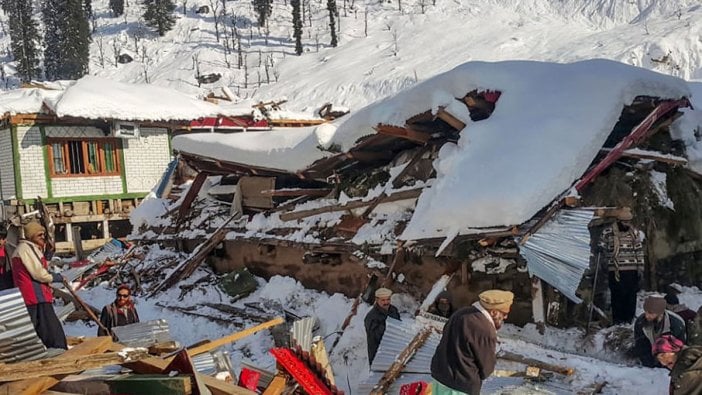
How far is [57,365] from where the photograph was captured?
4.45 metres

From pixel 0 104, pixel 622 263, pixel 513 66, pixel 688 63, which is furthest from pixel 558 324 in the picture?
pixel 688 63

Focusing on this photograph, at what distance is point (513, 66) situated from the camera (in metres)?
A: 8.52

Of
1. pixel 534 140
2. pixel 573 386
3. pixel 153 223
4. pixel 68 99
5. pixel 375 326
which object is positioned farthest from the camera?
pixel 68 99

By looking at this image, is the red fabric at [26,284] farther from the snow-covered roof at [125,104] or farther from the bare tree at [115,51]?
the bare tree at [115,51]

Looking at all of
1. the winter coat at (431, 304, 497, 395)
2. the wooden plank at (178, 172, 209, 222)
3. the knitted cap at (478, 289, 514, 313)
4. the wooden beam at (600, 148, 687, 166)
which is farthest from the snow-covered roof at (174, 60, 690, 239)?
the wooden plank at (178, 172, 209, 222)

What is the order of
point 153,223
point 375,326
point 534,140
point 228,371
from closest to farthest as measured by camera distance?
point 228,371 → point 375,326 → point 534,140 → point 153,223

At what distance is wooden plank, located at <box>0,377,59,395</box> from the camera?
409 cm

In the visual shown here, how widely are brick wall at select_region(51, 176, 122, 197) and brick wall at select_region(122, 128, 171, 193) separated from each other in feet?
1.56

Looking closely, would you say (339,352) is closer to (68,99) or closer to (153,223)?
(153,223)

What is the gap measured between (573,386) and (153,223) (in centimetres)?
1034

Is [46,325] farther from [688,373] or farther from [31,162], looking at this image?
[31,162]

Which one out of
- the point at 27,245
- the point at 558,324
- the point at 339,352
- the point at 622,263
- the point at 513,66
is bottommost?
the point at 339,352

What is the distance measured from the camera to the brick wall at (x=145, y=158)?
20516 mm

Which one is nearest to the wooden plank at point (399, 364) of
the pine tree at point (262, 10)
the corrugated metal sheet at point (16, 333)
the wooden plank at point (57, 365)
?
the wooden plank at point (57, 365)
